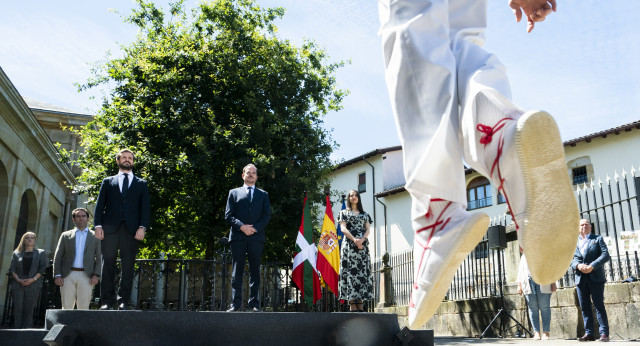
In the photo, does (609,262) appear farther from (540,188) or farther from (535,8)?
(540,188)

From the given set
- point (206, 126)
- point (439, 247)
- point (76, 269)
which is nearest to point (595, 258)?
point (439, 247)

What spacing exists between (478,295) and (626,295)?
346cm

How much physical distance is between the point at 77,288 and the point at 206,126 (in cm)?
1036

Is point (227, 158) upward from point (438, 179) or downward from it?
upward

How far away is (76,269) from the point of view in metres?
8.31

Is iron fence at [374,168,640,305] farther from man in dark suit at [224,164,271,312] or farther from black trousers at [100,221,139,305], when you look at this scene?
black trousers at [100,221,139,305]

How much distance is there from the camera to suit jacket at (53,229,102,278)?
832 centimetres

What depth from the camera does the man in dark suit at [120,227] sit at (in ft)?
21.3

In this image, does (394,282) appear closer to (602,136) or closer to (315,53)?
(315,53)

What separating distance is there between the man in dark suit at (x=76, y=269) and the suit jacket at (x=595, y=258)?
7753mm

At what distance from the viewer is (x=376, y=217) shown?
131 ft

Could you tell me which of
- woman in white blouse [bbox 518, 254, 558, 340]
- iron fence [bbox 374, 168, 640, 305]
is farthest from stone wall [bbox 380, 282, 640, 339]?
woman in white blouse [bbox 518, 254, 558, 340]

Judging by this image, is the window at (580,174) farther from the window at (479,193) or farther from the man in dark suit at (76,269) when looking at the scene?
the man in dark suit at (76,269)

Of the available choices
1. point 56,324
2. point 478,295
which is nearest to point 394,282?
point 478,295
